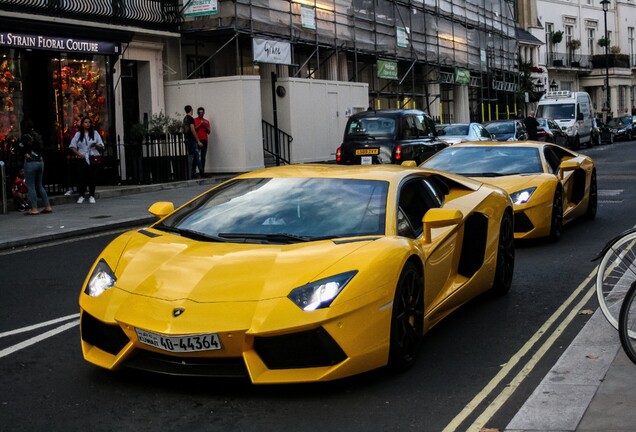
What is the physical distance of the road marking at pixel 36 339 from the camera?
6699 millimetres

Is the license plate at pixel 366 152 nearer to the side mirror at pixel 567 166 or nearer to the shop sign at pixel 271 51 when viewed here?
the shop sign at pixel 271 51

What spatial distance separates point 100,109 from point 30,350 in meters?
18.4

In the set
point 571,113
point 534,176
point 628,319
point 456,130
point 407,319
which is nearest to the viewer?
point 628,319

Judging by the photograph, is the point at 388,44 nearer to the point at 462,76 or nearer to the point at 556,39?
the point at 462,76

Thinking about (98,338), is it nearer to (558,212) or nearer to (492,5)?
(558,212)

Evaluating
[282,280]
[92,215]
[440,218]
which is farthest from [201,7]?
[282,280]

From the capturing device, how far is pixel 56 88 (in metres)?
22.9

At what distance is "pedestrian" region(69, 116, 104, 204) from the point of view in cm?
1961

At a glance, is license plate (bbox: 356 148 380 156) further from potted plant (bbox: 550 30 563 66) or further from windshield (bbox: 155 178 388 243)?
potted plant (bbox: 550 30 563 66)

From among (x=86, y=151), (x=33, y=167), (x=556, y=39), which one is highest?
(x=556, y=39)

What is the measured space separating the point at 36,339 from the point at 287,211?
2.12 m

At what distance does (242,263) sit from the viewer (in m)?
5.80

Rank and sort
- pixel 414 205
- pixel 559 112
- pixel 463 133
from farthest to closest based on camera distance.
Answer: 1. pixel 559 112
2. pixel 463 133
3. pixel 414 205

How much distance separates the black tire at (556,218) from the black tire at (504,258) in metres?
3.26
